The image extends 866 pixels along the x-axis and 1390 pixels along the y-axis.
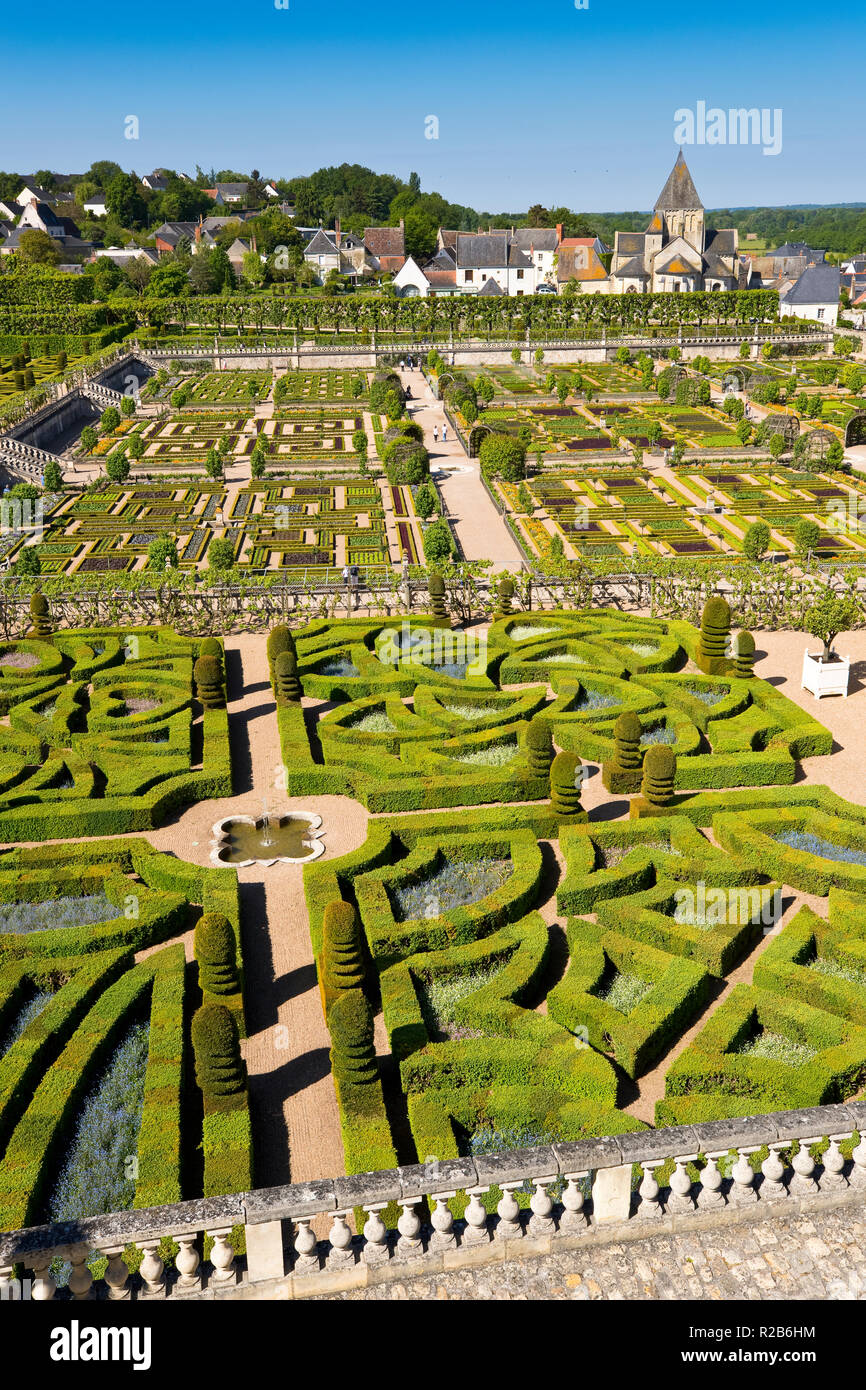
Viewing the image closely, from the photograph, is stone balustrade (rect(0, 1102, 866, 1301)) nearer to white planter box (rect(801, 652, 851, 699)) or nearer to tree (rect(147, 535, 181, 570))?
white planter box (rect(801, 652, 851, 699))

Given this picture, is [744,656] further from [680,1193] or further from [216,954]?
[680,1193]

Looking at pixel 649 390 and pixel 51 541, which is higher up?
pixel 649 390

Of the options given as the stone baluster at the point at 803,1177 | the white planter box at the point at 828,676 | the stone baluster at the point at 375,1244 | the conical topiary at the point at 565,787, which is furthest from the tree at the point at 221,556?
the stone baluster at the point at 803,1177

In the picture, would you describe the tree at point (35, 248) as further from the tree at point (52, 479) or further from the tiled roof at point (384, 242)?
the tree at point (52, 479)

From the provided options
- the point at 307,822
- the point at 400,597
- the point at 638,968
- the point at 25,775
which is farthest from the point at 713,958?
the point at 400,597

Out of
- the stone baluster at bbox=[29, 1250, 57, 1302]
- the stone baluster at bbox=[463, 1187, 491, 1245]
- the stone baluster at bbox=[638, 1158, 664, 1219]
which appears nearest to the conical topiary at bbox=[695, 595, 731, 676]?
the stone baluster at bbox=[638, 1158, 664, 1219]

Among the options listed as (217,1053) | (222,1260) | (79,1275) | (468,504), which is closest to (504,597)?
(468,504)
